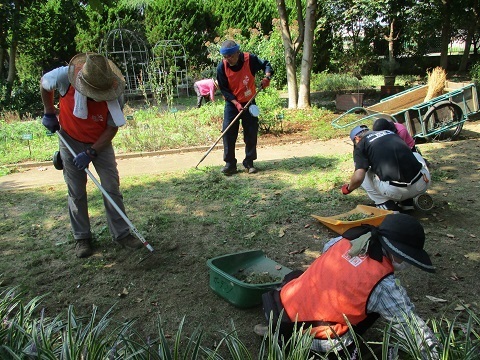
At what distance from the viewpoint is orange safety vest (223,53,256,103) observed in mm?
5977

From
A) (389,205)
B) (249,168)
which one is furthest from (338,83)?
(389,205)

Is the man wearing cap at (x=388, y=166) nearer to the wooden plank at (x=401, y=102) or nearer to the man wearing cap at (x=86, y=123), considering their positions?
the man wearing cap at (x=86, y=123)

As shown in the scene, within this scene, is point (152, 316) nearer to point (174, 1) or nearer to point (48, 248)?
point (48, 248)

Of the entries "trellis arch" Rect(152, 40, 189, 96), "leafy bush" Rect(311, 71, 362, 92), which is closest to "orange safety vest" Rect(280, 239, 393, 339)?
"leafy bush" Rect(311, 71, 362, 92)

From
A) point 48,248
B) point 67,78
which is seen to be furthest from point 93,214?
point 67,78

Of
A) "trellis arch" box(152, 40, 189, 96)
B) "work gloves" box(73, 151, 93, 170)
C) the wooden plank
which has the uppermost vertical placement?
"trellis arch" box(152, 40, 189, 96)

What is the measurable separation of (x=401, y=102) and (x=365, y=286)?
7284 mm

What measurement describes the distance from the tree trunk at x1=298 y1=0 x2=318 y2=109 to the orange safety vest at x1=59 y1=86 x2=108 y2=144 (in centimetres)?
799

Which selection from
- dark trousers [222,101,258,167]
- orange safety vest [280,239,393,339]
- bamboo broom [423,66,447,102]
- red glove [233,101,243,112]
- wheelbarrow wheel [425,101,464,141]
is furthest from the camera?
bamboo broom [423,66,447,102]

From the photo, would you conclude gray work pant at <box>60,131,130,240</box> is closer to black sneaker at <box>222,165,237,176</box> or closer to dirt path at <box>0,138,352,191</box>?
black sneaker at <box>222,165,237,176</box>

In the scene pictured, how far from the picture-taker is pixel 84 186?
3.89 meters

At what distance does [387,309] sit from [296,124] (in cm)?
799

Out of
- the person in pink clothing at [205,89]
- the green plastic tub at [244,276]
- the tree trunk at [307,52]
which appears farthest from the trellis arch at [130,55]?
the green plastic tub at [244,276]

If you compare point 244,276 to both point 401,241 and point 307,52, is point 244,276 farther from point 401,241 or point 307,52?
point 307,52
